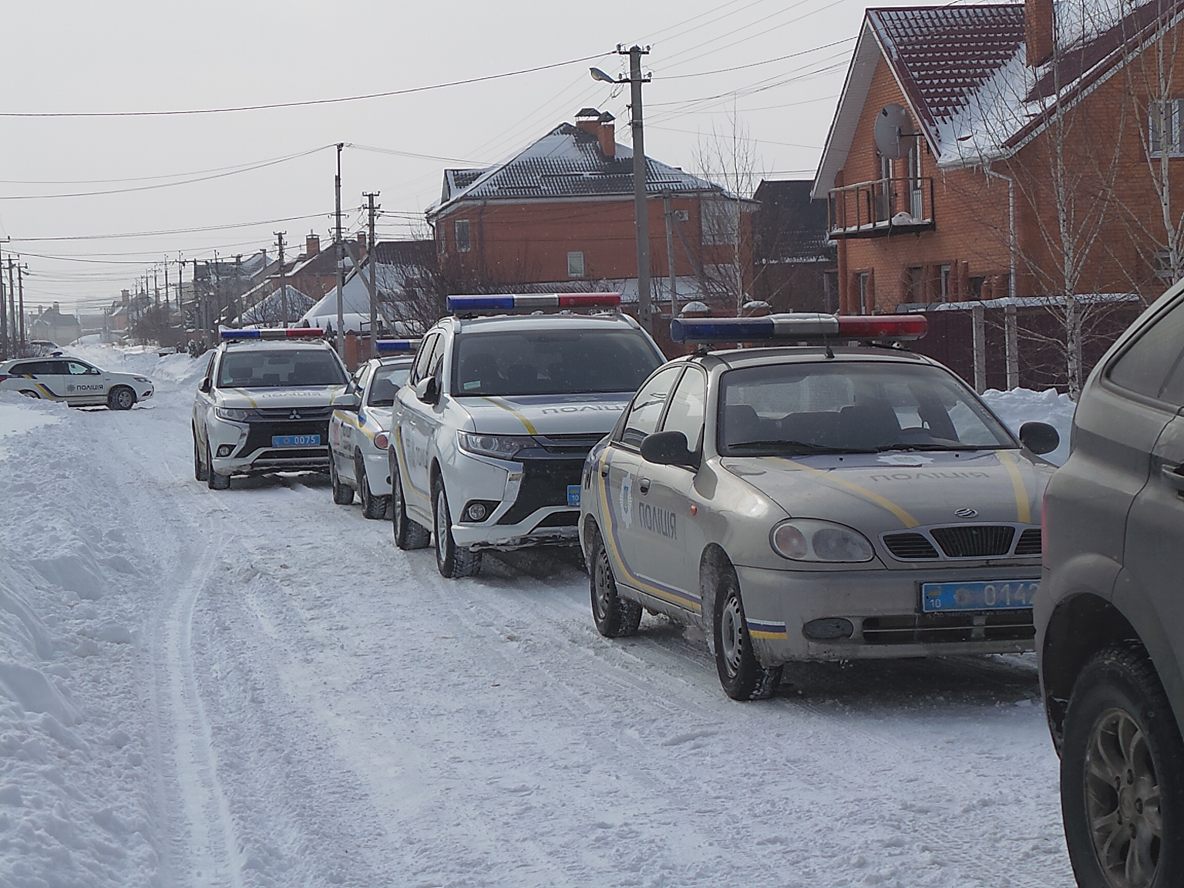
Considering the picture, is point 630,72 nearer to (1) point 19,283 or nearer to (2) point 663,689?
(2) point 663,689

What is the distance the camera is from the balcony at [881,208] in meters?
34.3

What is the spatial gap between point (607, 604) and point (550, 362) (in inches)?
143

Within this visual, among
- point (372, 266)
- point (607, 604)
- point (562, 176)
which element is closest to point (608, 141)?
point (562, 176)

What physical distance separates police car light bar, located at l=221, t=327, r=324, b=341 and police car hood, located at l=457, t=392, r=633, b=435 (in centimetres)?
1053

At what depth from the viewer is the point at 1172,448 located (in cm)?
371

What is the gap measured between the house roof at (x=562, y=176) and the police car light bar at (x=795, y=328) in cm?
5769

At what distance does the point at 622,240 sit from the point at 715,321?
6111cm

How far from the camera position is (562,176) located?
68.9m

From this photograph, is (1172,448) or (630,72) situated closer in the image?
(1172,448)

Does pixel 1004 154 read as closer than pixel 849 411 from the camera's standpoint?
No

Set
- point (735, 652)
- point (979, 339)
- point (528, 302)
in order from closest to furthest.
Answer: point (735, 652)
point (528, 302)
point (979, 339)

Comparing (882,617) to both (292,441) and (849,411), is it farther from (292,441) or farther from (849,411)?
(292,441)

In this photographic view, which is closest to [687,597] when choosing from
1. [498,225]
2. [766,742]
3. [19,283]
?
[766,742]

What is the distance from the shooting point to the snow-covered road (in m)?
4.87
